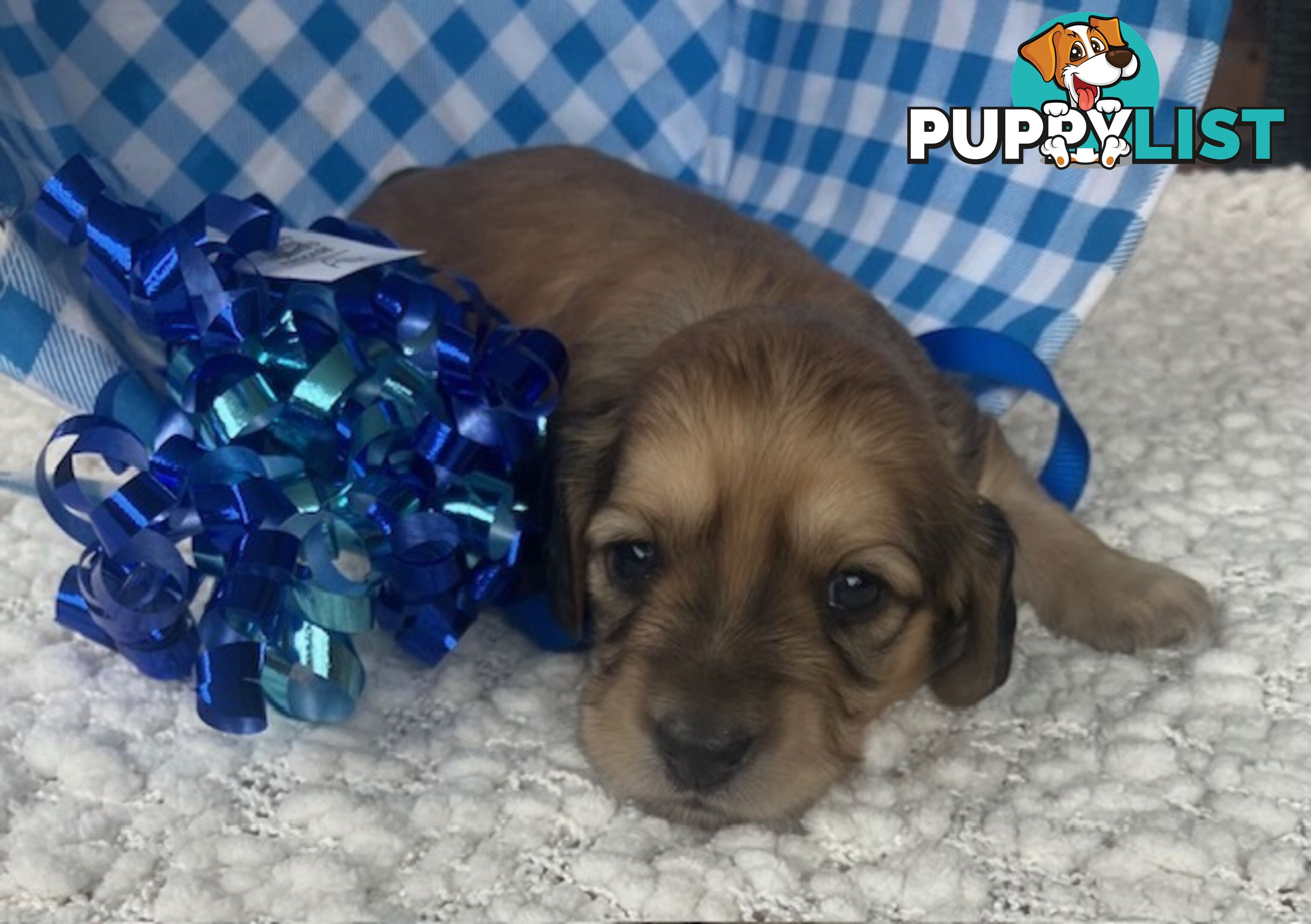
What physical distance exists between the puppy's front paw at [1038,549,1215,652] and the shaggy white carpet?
4cm

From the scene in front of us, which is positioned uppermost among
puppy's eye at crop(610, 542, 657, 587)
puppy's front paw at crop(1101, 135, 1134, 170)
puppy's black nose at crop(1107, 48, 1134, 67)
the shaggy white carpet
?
puppy's black nose at crop(1107, 48, 1134, 67)

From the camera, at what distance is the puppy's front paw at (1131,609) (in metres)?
2.35

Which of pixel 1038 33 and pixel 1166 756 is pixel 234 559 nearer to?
pixel 1166 756

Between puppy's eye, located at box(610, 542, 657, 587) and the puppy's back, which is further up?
puppy's eye, located at box(610, 542, 657, 587)

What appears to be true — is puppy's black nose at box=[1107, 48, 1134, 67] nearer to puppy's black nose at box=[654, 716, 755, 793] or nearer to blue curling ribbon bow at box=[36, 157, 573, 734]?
blue curling ribbon bow at box=[36, 157, 573, 734]

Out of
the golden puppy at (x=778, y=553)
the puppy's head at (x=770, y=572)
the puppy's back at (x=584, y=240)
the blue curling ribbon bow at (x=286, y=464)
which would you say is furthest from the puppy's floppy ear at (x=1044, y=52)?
the blue curling ribbon bow at (x=286, y=464)

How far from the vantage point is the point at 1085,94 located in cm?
312

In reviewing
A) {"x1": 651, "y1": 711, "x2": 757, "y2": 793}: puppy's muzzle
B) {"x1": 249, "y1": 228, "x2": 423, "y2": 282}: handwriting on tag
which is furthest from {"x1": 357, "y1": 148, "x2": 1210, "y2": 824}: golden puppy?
{"x1": 249, "y1": 228, "x2": 423, "y2": 282}: handwriting on tag

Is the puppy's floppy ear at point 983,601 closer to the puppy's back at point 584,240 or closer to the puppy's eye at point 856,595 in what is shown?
the puppy's eye at point 856,595

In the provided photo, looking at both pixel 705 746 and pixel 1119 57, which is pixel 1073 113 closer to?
pixel 1119 57

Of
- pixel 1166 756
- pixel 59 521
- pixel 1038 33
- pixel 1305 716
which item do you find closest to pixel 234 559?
pixel 59 521

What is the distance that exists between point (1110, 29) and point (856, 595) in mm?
1618

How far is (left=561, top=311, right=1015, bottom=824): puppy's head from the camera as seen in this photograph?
73.6 inches

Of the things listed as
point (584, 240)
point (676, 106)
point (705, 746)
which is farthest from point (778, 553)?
point (676, 106)
